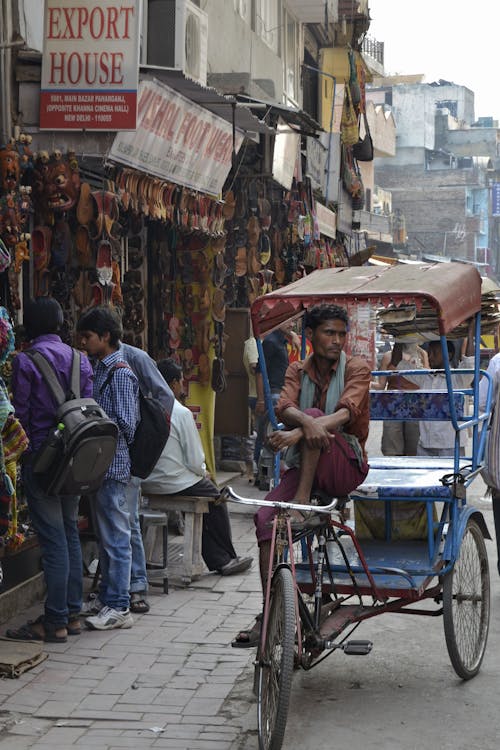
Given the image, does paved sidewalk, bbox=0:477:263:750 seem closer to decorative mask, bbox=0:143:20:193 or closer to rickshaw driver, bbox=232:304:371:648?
rickshaw driver, bbox=232:304:371:648

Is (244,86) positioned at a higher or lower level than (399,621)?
higher

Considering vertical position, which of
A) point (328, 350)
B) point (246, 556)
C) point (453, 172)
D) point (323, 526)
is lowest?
point (246, 556)

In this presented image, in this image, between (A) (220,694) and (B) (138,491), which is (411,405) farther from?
(A) (220,694)

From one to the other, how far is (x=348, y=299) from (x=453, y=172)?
2869 inches

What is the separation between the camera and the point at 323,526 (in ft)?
17.7

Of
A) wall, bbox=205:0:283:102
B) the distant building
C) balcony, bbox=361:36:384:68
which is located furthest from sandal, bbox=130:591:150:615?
the distant building

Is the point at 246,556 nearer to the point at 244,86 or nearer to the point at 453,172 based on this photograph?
Result: the point at 244,86

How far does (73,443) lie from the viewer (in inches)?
248

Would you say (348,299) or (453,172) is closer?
(348,299)

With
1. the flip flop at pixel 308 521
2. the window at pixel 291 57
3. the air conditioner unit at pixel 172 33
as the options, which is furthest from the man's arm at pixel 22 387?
the window at pixel 291 57

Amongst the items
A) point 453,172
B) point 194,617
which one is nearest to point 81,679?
point 194,617

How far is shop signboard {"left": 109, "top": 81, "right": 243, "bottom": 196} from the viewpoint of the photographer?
27.8ft

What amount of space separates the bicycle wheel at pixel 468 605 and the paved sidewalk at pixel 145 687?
1.02 m

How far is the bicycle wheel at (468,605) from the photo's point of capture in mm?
5773
